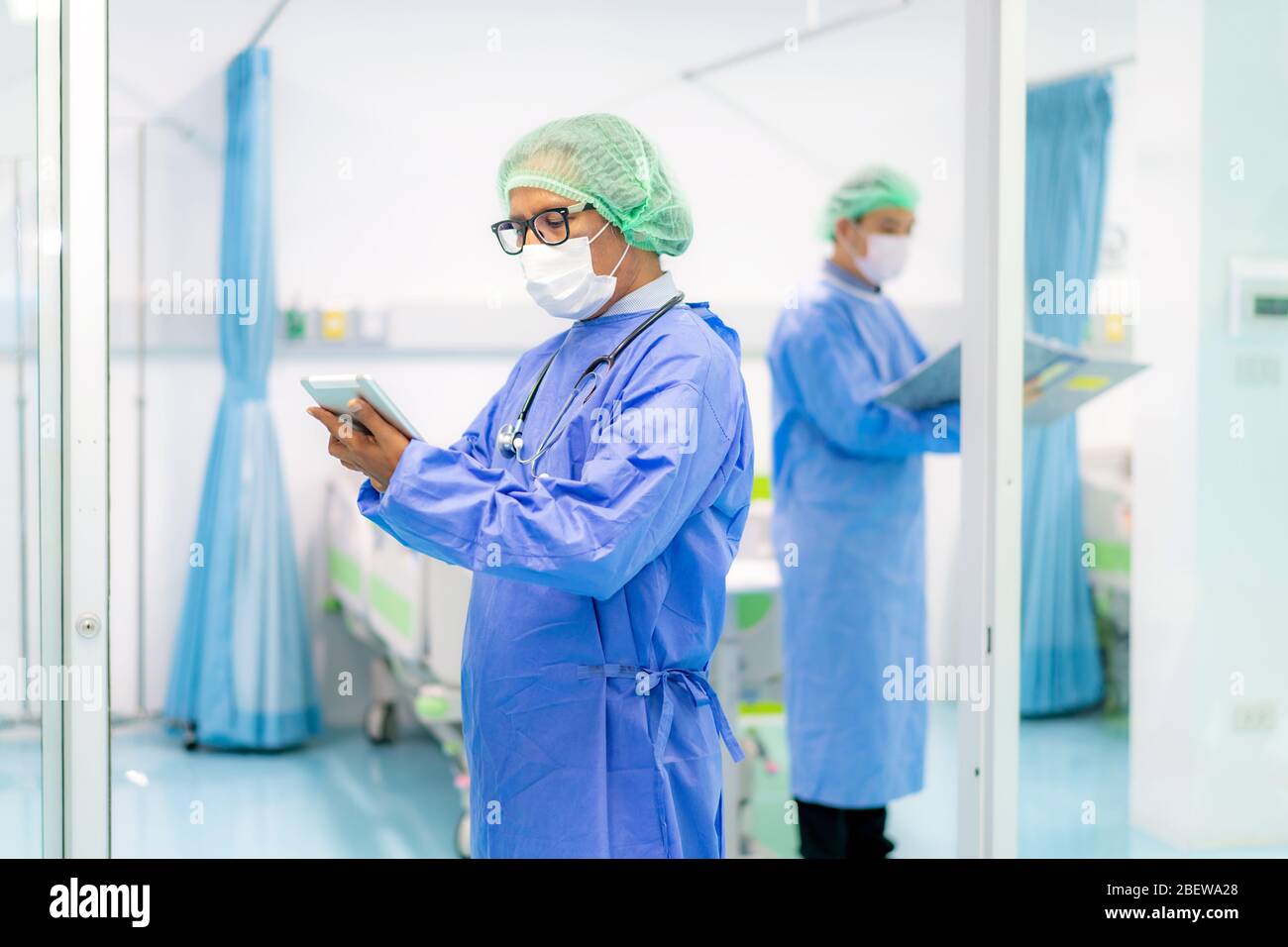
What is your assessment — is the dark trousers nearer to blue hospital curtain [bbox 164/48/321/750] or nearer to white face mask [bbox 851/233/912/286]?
white face mask [bbox 851/233/912/286]

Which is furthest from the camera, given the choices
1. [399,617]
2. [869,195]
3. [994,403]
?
[399,617]

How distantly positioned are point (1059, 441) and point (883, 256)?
656mm

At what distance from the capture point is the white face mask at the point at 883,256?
9.10 feet

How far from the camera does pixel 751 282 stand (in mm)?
4273

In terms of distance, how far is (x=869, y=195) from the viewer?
2.79 m

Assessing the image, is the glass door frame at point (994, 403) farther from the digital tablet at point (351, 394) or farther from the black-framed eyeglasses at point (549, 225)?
the digital tablet at point (351, 394)

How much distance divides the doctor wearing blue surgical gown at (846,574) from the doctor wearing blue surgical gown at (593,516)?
1001mm

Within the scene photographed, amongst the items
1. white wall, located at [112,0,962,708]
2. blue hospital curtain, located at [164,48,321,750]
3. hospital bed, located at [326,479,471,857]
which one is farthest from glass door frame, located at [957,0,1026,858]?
blue hospital curtain, located at [164,48,321,750]

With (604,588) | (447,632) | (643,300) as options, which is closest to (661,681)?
(604,588)

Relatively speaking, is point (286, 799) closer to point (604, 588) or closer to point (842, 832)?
point (842, 832)

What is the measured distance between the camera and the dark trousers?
272cm

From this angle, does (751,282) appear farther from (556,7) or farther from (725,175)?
(556,7)
